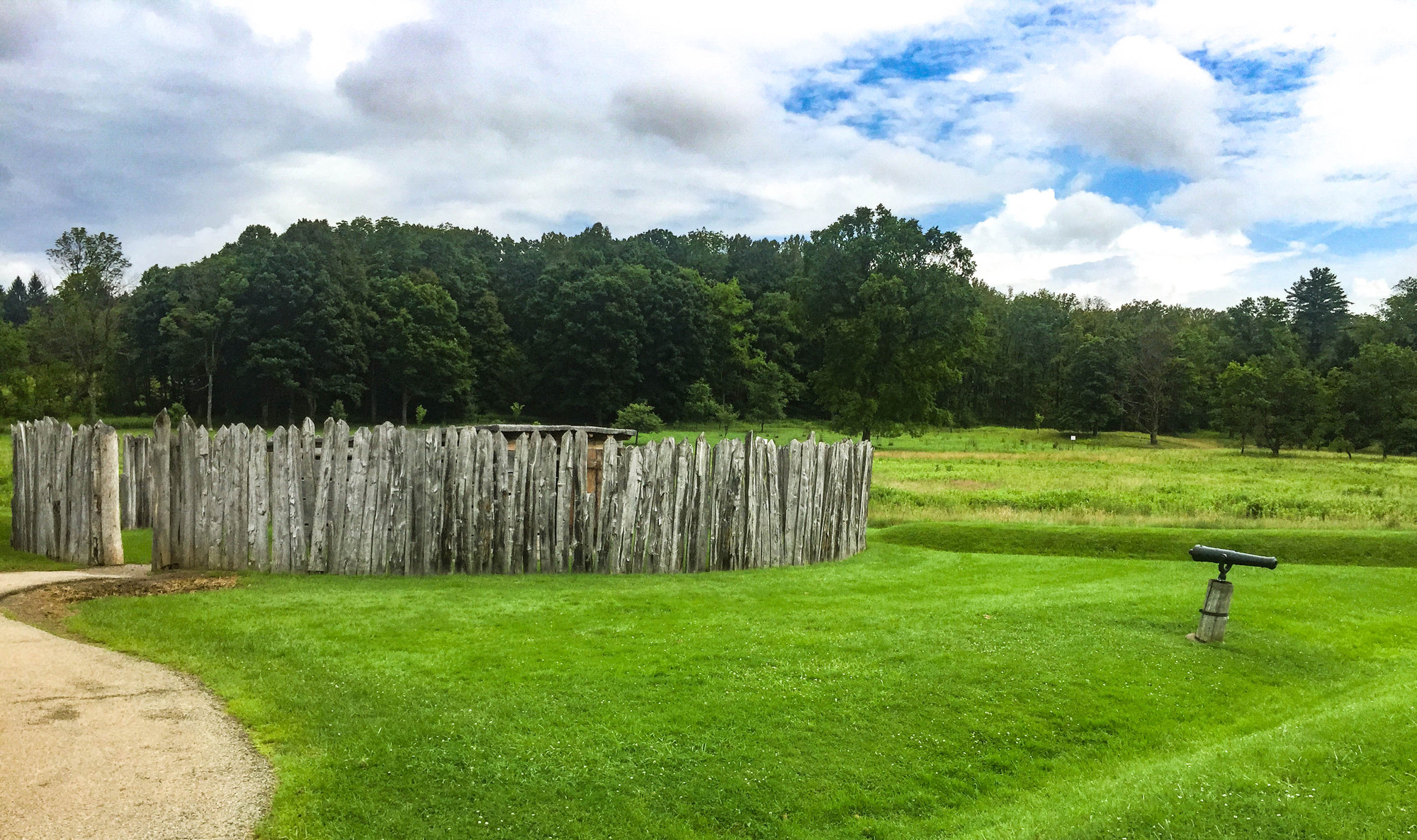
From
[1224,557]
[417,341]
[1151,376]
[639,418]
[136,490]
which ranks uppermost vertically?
[417,341]

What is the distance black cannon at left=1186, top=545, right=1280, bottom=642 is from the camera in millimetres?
8875

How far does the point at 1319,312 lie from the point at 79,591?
102 meters

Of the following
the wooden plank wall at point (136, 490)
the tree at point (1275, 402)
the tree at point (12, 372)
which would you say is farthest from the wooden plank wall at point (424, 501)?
the tree at point (1275, 402)

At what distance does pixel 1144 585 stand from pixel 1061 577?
1.17 meters

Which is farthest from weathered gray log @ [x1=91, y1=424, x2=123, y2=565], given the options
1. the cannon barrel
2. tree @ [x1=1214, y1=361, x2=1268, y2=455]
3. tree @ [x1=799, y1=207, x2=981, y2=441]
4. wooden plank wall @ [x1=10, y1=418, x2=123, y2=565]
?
tree @ [x1=1214, y1=361, x2=1268, y2=455]

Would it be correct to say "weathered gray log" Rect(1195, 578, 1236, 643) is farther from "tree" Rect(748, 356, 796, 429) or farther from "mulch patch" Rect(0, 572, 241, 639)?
"tree" Rect(748, 356, 796, 429)

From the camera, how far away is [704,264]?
91750mm

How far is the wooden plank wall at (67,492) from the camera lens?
12016 mm

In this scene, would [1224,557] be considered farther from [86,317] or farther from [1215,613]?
[86,317]

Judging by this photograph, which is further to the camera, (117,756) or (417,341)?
(417,341)

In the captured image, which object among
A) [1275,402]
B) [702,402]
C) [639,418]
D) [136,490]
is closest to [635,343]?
[702,402]

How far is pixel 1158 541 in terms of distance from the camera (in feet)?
55.4

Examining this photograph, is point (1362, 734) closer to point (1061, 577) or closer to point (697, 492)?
point (1061, 577)

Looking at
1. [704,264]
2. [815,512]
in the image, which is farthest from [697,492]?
[704,264]
